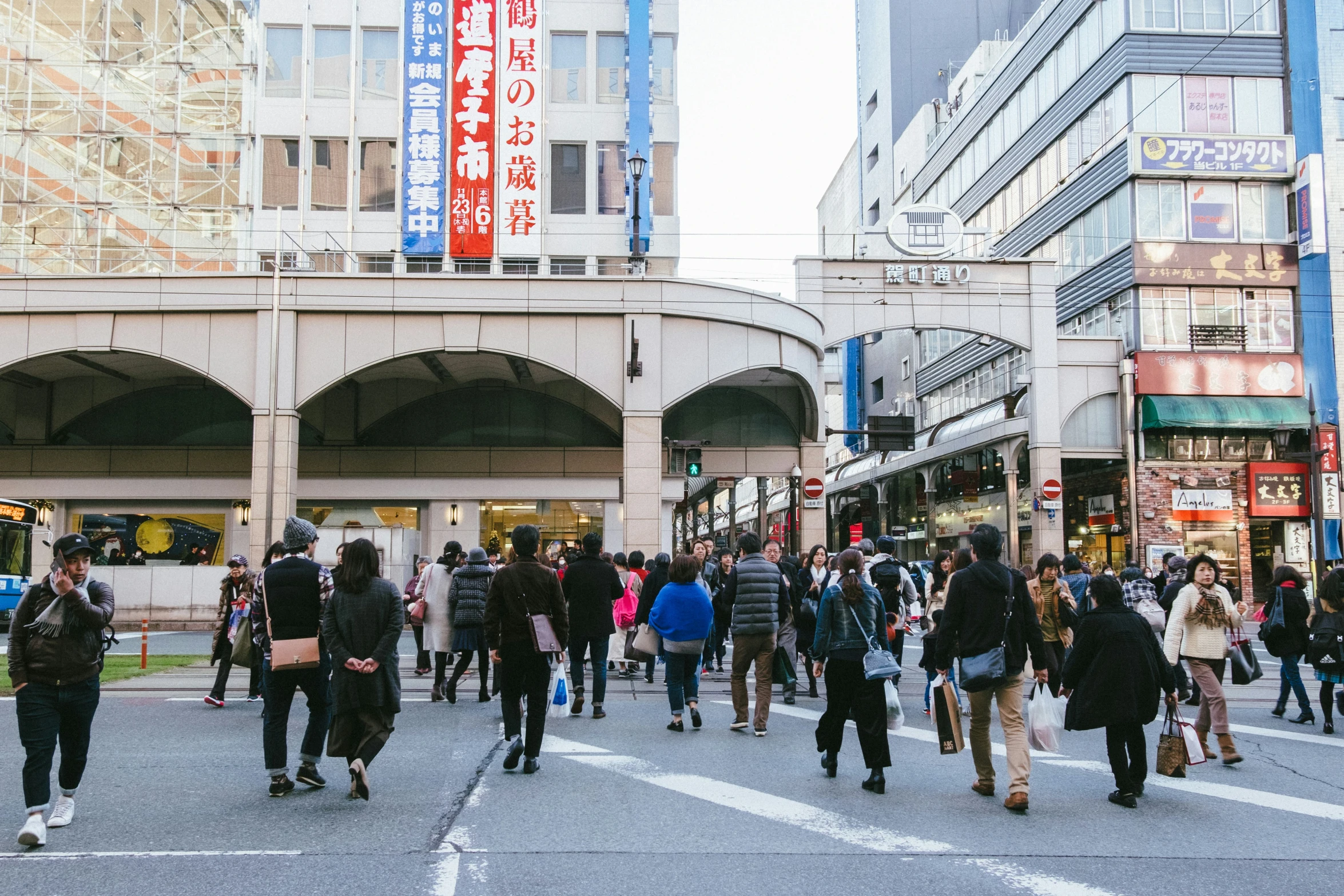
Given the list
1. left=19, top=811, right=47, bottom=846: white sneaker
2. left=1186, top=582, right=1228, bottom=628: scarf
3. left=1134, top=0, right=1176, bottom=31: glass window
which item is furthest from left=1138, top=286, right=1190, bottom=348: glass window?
left=19, top=811, right=47, bottom=846: white sneaker

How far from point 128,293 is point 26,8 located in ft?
44.3

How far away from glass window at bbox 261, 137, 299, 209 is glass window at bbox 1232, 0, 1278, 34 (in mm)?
27319

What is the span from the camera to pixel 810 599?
12.6 meters

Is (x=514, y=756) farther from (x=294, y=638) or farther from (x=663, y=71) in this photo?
(x=663, y=71)

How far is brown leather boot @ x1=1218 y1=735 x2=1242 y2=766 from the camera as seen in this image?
28.6ft

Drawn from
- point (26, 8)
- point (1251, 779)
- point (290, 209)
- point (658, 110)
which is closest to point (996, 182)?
point (658, 110)

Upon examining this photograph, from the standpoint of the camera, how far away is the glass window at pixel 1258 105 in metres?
32.1

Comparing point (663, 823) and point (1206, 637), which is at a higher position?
point (1206, 637)

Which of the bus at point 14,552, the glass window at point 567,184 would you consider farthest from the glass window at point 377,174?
the bus at point 14,552

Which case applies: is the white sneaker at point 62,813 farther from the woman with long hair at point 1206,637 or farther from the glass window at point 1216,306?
the glass window at point 1216,306

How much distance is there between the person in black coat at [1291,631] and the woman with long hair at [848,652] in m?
5.31

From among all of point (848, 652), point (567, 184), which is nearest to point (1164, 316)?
point (567, 184)

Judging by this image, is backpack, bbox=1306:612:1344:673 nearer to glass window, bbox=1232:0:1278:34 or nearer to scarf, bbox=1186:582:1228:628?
scarf, bbox=1186:582:1228:628

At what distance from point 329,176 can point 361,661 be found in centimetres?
2426
